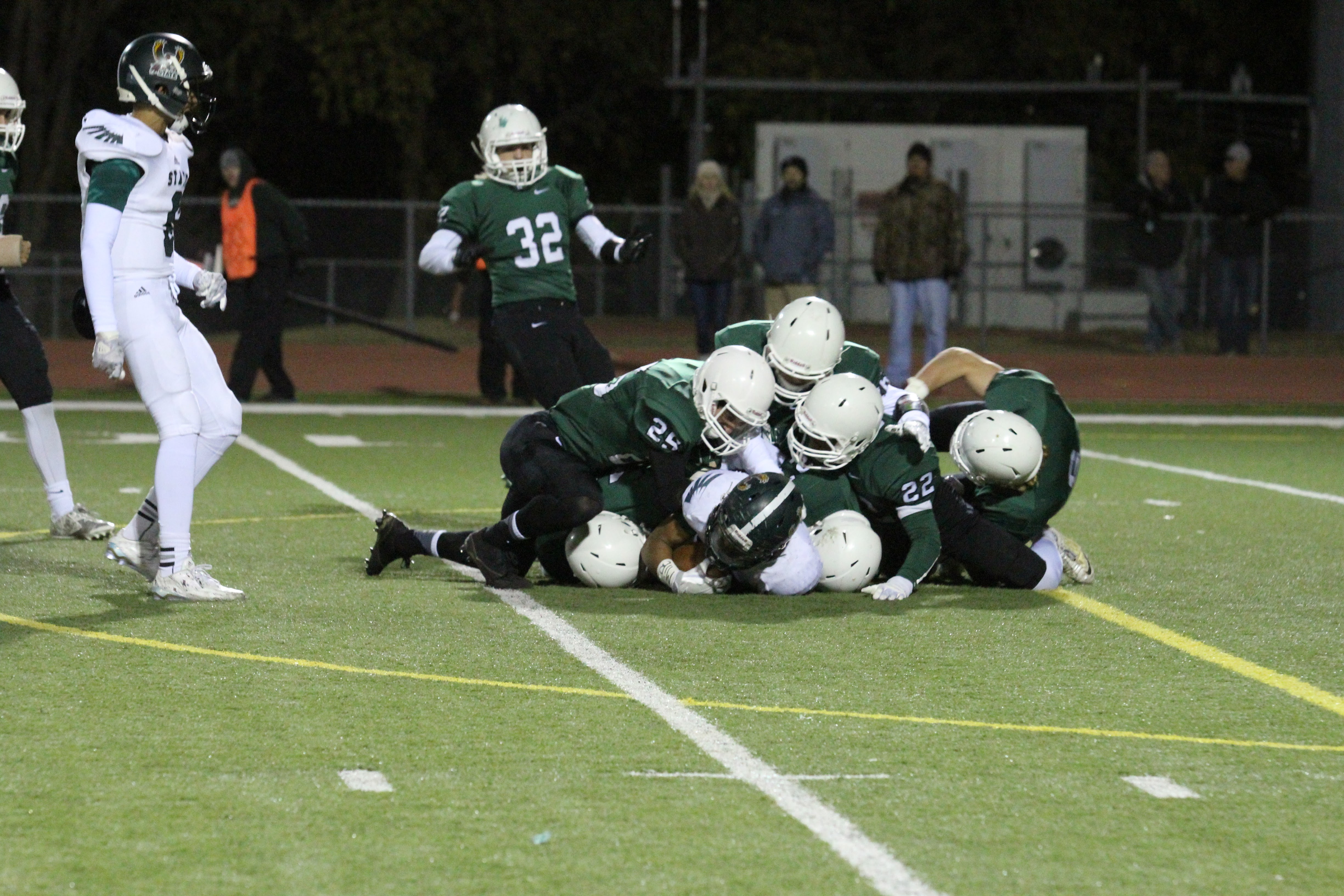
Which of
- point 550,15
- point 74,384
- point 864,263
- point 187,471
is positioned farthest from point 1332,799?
point 550,15

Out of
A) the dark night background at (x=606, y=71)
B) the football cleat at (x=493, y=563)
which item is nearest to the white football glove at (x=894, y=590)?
the football cleat at (x=493, y=563)

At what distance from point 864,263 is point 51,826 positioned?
21772 millimetres

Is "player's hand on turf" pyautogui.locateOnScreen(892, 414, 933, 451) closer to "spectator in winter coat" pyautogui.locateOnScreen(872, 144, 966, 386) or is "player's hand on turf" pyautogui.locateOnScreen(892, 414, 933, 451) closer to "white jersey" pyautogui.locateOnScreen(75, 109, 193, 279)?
"white jersey" pyautogui.locateOnScreen(75, 109, 193, 279)

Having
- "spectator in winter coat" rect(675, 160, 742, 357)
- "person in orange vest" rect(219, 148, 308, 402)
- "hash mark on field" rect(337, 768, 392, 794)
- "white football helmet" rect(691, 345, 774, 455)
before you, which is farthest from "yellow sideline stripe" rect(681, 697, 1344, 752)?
"spectator in winter coat" rect(675, 160, 742, 357)

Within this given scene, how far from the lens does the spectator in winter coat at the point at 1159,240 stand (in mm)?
21016

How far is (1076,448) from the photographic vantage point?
8086 millimetres

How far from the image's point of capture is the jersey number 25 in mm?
9844

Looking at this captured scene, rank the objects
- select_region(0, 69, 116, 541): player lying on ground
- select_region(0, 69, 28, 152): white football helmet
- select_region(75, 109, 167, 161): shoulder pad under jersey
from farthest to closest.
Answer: select_region(0, 69, 116, 541): player lying on ground < select_region(0, 69, 28, 152): white football helmet < select_region(75, 109, 167, 161): shoulder pad under jersey

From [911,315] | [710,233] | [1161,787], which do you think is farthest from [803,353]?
[710,233]

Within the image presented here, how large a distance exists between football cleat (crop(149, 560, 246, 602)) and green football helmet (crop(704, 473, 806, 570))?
1.74m

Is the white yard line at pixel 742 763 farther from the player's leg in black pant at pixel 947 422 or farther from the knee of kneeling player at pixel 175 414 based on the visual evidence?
the player's leg in black pant at pixel 947 422

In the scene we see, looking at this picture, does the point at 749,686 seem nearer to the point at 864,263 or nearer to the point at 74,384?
the point at 74,384

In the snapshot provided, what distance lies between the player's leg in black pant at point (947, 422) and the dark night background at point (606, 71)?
19.3 m

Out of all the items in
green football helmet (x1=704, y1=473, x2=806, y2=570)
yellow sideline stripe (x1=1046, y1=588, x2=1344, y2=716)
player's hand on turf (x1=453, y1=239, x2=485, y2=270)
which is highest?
player's hand on turf (x1=453, y1=239, x2=485, y2=270)
